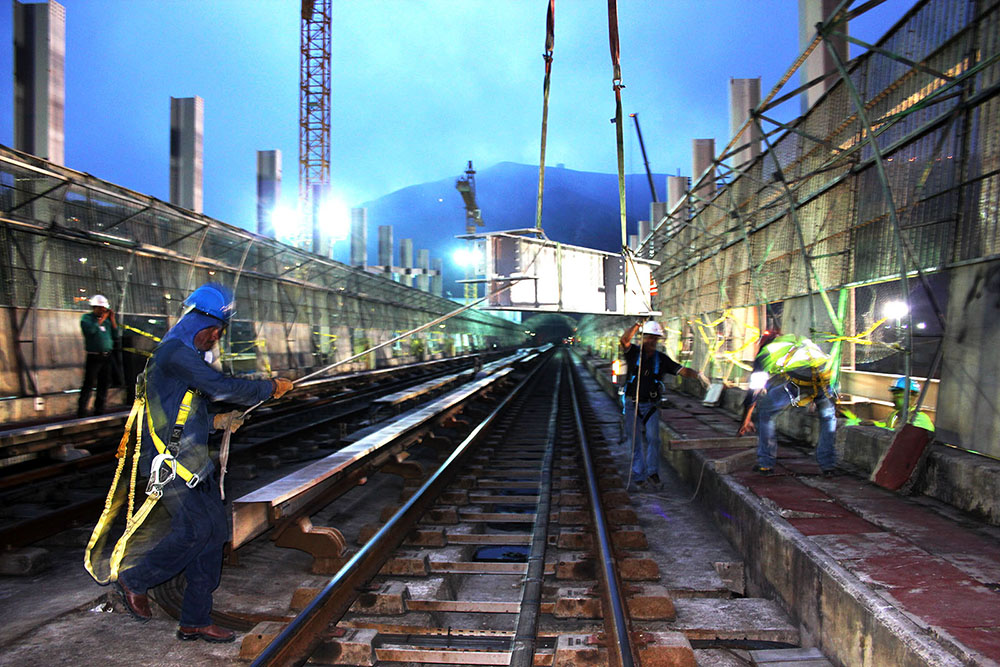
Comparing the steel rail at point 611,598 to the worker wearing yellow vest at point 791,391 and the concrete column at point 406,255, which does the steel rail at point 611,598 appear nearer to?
the worker wearing yellow vest at point 791,391

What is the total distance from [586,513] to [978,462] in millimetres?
3224

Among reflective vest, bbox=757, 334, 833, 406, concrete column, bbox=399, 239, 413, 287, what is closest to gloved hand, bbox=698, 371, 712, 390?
reflective vest, bbox=757, 334, 833, 406

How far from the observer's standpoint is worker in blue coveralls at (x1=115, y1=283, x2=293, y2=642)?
294 cm

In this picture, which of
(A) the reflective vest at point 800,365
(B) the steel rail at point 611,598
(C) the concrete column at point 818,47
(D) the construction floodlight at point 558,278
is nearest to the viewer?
(B) the steel rail at point 611,598

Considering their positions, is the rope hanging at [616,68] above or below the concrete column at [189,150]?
below

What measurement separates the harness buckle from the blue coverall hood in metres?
Answer: 0.58

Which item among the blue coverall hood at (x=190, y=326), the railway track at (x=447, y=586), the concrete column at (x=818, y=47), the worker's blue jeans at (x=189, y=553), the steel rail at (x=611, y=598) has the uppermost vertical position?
the concrete column at (x=818, y=47)

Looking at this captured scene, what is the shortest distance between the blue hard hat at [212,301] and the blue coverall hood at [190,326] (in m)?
0.04

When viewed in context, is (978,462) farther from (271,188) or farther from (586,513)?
(271,188)

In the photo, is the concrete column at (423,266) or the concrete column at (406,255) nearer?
the concrete column at (406,255)

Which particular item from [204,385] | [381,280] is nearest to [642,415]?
[204,385]

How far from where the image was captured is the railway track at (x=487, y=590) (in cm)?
292

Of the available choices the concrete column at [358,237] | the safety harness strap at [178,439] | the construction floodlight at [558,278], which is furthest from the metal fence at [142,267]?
the concrete column at [358,237]

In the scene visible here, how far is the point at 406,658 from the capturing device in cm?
293
